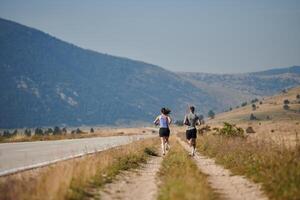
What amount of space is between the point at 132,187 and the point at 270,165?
3.48m

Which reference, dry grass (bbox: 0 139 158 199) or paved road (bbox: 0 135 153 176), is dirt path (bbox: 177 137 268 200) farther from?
paved road (bbox: 0 135 153 176)

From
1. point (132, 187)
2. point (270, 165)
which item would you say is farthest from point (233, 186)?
point (132, 187)

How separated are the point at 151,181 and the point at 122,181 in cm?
73

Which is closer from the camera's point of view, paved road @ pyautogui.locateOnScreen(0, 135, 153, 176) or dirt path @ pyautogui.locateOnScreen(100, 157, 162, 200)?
dirt path @ pyautogui.locateOnScreen(100, 157, 162, 200)

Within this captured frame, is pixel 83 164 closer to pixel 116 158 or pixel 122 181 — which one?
pixel 122 181

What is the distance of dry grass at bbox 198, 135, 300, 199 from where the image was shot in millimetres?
11008

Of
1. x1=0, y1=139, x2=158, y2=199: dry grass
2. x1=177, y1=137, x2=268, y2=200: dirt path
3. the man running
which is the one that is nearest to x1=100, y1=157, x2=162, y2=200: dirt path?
x1=0, y1=139, x2=158, y2=199: dry grass

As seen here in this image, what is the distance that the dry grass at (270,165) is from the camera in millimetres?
11008

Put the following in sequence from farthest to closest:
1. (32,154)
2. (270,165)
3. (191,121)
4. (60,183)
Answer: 1. (32,154)
2. (191,121)
3. (270,165)
4. (60,183)

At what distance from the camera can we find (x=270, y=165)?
14.1 metres

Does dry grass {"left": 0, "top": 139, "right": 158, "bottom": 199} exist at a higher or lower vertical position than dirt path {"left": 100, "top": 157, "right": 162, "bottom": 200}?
higher

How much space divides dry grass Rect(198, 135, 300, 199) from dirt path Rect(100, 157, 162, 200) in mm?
2423

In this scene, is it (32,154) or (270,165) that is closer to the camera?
(270,165)

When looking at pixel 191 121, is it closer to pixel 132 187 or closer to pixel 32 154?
pixel 32 154
